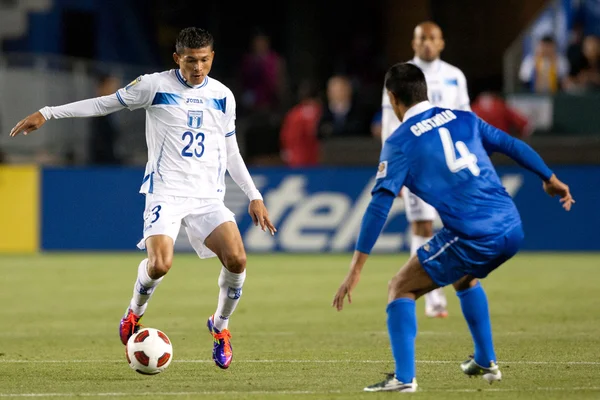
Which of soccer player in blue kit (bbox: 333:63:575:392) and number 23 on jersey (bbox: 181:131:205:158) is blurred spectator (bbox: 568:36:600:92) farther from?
soccer player in blue kit (bbox: 333:63:575:392)

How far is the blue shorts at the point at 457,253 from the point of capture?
21.7 ft

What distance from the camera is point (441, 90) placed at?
10.8 m

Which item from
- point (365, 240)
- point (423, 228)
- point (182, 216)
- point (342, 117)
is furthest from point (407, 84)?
point (342, 117)

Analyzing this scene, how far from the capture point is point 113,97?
8.12 meters

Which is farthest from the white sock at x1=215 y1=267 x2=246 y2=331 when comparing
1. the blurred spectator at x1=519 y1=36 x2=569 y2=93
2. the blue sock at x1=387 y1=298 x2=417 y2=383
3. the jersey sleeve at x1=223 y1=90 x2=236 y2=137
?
the blurred spectator at x1=519 y1=36 x2=569 y2=93

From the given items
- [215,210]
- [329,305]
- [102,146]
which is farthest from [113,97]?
[102,146]

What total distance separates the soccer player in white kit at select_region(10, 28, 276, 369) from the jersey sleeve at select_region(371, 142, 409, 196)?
174cm

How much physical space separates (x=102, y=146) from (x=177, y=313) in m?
8.92

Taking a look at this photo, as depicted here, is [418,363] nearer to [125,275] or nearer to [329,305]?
[329,305]

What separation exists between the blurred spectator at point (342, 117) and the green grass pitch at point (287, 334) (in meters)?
3.07

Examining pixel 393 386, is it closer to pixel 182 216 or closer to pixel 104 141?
pixel 182 216

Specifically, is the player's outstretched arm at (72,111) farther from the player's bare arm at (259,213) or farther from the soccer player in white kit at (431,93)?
the soccer player in white kit at (431,93)

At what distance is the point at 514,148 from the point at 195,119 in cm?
236

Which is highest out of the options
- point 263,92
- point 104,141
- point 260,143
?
point 263,92
